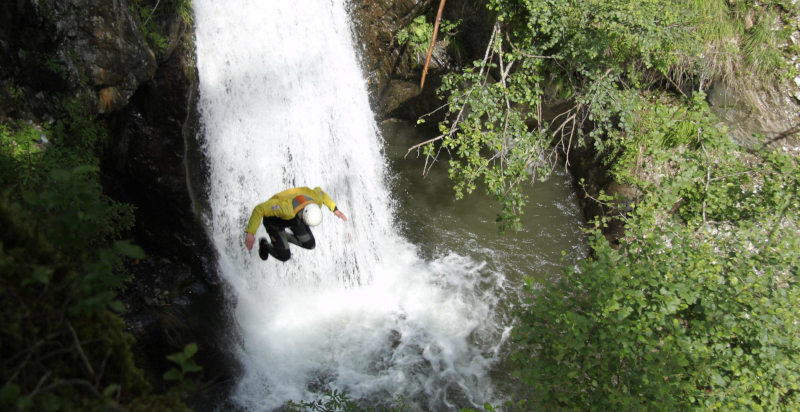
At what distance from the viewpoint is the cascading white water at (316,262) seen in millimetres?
6031

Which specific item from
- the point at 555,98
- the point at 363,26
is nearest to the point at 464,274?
the point at 555,98

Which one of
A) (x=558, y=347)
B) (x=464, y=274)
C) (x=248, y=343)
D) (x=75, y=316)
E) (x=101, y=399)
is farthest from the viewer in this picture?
(x=464, y=274)

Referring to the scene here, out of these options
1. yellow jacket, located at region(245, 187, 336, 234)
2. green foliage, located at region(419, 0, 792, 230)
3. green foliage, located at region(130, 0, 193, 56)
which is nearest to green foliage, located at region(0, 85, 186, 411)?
yellow jacket, located at region(245, 187, 336, 234)

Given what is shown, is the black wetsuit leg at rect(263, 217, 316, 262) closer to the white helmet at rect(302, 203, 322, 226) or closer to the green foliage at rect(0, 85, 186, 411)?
the white helmet at rect(302, 203, 322, 226)

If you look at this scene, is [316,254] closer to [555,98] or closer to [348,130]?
[348,130]

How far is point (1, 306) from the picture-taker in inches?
73.6

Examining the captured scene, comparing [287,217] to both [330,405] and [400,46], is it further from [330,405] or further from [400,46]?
[400,46]

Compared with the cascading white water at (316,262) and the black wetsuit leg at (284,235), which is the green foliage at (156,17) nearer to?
the cascading white water at (316,262)

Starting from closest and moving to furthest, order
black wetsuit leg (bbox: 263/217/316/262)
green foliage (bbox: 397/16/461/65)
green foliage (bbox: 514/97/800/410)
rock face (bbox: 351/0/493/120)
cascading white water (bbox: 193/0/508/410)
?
green foliage (bbox: 514/97/800/410) → black wetsuit leg (bbox: 263/217/316/262) → cascading white water (bbox: 193/0/508/410) → rock face (bbox: 351/0/493/120) → green foliage (bbox: 397/16/461/65)

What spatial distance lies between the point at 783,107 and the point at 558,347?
693 centimetres

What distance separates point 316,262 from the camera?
7.11m

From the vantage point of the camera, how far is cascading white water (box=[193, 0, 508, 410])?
6.03 m

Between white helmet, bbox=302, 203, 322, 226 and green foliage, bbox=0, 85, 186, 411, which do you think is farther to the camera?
white helmet, bbox=302, 203, 322, 226

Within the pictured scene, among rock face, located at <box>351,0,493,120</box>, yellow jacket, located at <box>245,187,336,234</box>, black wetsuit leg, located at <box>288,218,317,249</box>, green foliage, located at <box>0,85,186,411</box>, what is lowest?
black wetsuit leg, located at <box>288,218,317,249</box>
